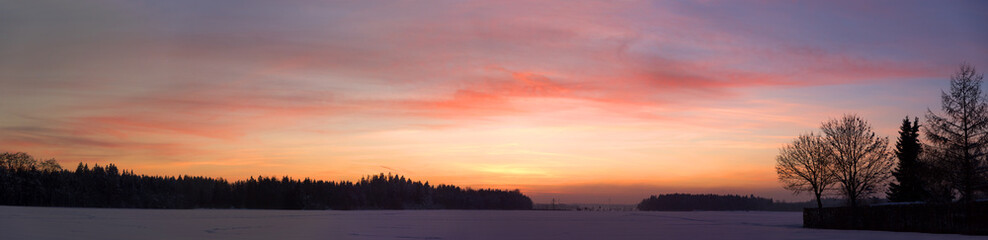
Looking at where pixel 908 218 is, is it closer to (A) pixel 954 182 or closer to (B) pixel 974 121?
(A) pixel 954 182

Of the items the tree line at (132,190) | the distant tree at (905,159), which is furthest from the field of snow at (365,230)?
the tree line at (132,190)

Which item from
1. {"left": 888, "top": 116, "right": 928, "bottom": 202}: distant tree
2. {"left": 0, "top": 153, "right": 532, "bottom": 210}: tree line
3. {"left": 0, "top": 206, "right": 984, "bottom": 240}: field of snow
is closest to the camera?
{"left": 0, "top": 206, "right": 984, "bottom": 240}: field of snow

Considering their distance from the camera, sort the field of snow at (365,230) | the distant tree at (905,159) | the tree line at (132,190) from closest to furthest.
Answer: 1. the field of snow at (365,230)
2. the distant tree at (905,159)
3. the tree line at (132,190)

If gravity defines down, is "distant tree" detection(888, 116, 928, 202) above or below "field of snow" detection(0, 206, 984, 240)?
above

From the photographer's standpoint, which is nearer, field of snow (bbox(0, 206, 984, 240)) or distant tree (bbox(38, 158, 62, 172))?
field of snow (bbox(0, 206, 984, 240))

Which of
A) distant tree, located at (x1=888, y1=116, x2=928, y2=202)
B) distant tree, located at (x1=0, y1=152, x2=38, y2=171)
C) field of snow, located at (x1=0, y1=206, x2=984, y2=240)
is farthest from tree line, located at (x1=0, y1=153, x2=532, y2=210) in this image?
distant tree, located at (x1=888, y1=116, x2=928, y2=202)

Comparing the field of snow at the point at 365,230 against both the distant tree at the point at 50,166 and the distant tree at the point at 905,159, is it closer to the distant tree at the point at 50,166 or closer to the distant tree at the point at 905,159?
the distant tree at the point at 905,159

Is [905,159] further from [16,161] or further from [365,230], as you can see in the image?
[16,161]

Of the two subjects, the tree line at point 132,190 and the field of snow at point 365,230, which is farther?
the tree line at point 132,190

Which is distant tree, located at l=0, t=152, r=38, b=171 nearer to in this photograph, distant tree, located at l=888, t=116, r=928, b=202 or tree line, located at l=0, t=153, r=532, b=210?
tree line, located at l=0, t=153, r=532, b=210

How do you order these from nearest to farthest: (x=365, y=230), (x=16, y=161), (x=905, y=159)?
1. (x=365, y=230)
2. (x=905, y=159)
3. (x=16, y=161)

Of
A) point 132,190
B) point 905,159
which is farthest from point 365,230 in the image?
point 132,190

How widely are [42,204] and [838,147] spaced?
127 meters

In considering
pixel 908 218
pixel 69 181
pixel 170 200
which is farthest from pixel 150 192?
pixel 908 218
